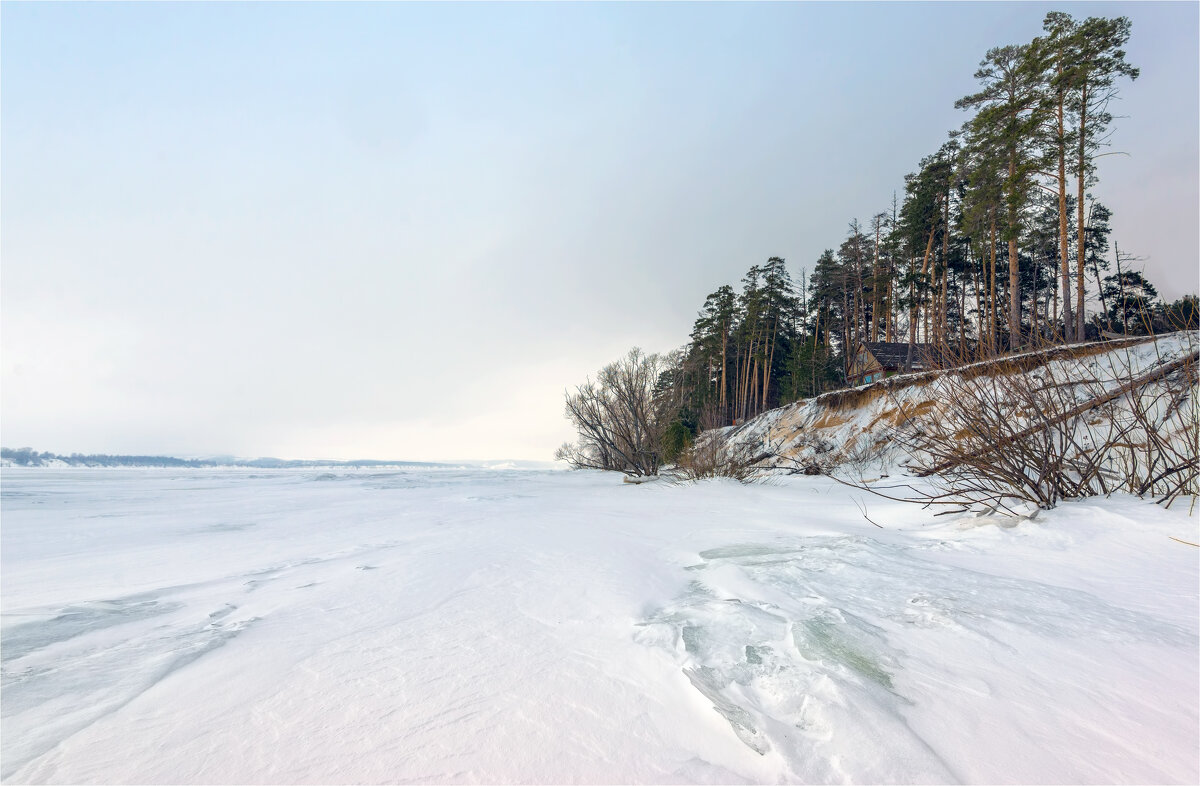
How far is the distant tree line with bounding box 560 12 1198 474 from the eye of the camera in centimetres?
804

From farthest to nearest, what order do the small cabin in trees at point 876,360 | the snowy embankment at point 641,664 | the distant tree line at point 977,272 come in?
the small cabin in trees at point 876,360 < the distant tree line at point 977,272 < the snowy embankment at point 641,664

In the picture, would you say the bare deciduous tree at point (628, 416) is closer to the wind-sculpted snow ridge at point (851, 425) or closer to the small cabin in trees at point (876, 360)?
the wind-sculpted snow ridge at point (851, 425)

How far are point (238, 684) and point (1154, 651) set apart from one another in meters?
2.58

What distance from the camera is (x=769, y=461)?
1240 cm

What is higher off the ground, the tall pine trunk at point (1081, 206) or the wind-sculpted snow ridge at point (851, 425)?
the tall pine trunk at point (1081, 206)

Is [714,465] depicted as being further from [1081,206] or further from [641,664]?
[1081,206]

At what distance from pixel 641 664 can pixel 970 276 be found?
26386 millimetres

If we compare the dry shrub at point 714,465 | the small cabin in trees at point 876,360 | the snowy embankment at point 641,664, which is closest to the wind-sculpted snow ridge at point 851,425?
the dry shrub at point 714,465

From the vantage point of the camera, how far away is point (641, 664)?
1.35 m

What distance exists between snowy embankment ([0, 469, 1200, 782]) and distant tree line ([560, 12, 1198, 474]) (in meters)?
1.83

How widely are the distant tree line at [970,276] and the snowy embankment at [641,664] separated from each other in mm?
1826

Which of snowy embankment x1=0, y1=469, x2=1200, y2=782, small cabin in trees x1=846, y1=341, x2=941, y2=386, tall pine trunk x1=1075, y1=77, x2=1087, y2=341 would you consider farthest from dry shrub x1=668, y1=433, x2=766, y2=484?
small cabin in trees x1=846, y1=341, x2=941, y2=386

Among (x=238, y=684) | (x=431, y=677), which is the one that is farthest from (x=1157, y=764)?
(x=238, y=684)

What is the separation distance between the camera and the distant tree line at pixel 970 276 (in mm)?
8041
